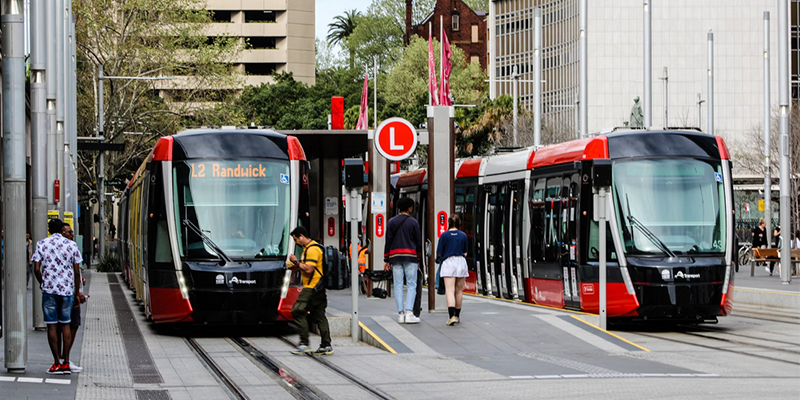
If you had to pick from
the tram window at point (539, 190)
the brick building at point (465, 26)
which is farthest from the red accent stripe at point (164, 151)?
the brick building at point (465, 26)

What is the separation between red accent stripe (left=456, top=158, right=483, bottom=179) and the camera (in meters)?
25.2

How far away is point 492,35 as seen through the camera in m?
106

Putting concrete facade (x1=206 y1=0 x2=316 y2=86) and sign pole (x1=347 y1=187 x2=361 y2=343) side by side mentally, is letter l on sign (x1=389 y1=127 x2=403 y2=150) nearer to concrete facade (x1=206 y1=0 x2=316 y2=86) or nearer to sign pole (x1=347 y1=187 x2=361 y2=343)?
sign pole (x1=347 y1=187 x2=361 y2=343)

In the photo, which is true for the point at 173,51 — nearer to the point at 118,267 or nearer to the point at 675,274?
the point at 118,267

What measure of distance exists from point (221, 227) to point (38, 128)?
3443 millimetres

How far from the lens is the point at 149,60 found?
49188 millimetres

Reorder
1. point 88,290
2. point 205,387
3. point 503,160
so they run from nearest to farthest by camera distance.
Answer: point 205,387, point 503,160, point 88,290

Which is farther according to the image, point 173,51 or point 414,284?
point 173,51

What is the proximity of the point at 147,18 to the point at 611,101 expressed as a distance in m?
50.5

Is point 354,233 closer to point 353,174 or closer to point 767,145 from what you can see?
point 353,174

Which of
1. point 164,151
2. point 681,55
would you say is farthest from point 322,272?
point 681,55

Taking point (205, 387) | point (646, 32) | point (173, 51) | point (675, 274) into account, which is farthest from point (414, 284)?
point (173, 51)

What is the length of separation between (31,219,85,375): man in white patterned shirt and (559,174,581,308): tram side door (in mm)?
8698

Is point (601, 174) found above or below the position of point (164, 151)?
below
